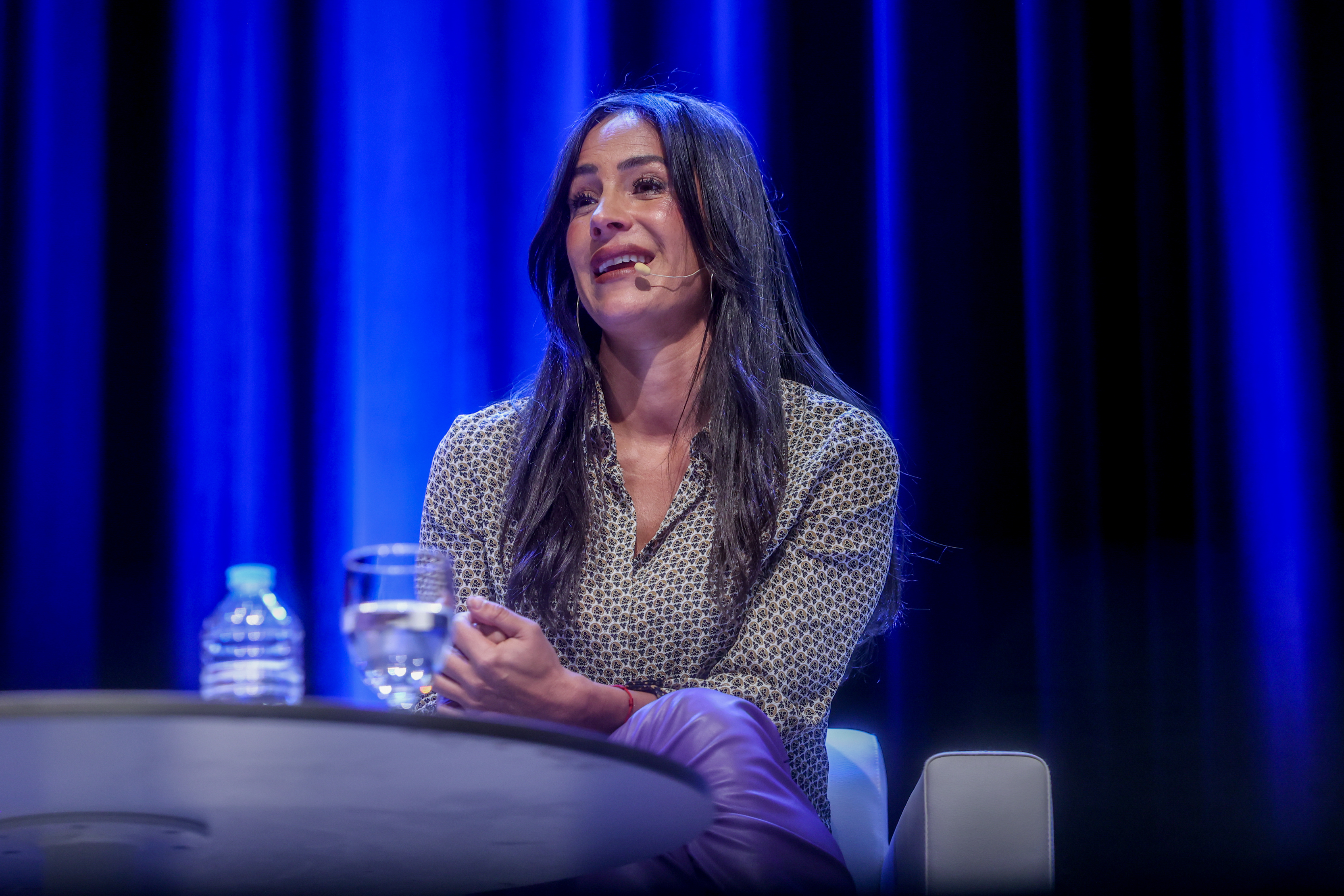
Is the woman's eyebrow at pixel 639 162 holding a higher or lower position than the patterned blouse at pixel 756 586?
higher

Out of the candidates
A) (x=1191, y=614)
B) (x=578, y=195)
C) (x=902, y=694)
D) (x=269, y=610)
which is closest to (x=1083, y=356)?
(x=1191, y=614)

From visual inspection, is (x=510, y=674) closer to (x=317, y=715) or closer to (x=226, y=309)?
(x=317, y=715)

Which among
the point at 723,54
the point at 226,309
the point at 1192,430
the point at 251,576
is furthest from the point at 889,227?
the point at 251,576

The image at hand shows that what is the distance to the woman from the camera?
1.45 metres

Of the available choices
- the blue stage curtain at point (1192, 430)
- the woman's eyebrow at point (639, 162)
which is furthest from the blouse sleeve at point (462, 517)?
the blue stage curtain at point (1192, 430)

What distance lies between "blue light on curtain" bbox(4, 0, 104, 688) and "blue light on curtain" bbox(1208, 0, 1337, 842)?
6.47 feet

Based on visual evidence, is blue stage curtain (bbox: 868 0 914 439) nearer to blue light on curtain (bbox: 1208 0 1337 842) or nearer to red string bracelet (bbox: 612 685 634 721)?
blue light on curtain (bbox: 1208 0 1337 842)

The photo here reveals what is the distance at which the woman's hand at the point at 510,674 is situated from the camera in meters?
1.15

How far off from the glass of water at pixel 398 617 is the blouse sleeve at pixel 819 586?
620 millimetres

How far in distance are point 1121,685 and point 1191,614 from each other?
16cm

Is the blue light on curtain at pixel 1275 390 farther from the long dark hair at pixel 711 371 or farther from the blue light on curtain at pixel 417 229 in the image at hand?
the blue light on curtain at pixel 417 229

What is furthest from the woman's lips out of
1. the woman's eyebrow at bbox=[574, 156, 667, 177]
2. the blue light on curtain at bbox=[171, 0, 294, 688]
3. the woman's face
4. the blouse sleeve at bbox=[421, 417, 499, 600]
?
the blue light on curtain at bbox=[171, 0, 294, 688]

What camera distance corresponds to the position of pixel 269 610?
0.90 meters

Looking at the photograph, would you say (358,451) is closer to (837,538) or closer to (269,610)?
(837,538)
